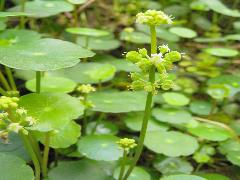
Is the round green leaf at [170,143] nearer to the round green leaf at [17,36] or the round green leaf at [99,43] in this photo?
the round green leaf at [17,36]

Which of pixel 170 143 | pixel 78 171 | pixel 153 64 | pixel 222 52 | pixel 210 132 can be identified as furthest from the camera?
pixel 222 52

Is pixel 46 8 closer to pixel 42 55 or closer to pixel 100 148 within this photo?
pixel 42 55

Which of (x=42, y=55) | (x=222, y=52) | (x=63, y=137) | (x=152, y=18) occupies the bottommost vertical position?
(x=63, y=137)

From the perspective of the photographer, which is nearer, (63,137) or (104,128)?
(63,137)

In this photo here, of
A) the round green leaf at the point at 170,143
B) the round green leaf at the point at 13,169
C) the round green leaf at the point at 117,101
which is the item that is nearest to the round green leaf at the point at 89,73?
the round green leaf at the point at 117,101

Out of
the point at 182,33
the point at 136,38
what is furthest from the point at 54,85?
the point at 182,33

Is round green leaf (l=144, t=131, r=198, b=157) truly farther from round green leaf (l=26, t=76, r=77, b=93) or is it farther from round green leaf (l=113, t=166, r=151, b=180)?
round green leaf (l=26, t=76, r=77, b=93)

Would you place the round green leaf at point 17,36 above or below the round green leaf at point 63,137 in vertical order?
above
